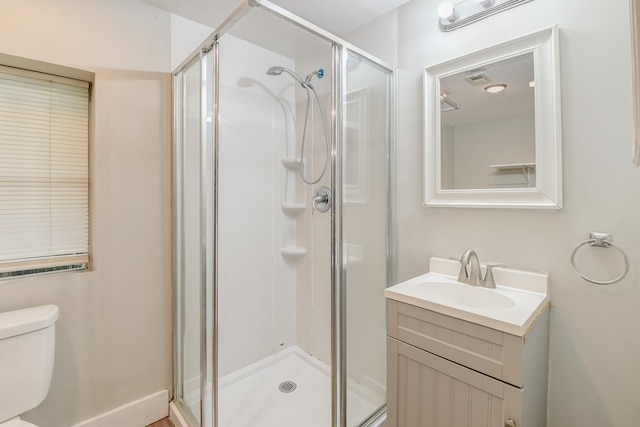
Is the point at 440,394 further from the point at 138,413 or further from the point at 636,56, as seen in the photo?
the point at 138,413

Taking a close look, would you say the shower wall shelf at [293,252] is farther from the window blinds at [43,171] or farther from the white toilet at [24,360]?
the white toilet at [24,360]

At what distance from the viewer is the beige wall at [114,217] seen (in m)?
1.43

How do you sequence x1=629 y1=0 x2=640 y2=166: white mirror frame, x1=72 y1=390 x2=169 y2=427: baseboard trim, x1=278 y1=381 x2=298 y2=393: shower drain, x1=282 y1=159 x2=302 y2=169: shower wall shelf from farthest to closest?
x1=282 y1=159 x2=302 y2=169: shower wall shelf, x1=278 y1=381 x2=298 y2=393: shower drain, x1=72 y1=390 x2=169 y2=427: baseboard trim, x1=629 y1=0 x2=640 y2=166: white mirror frame

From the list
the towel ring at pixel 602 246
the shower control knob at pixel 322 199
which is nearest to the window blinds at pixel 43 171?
the shower control knob at pixel 322 199

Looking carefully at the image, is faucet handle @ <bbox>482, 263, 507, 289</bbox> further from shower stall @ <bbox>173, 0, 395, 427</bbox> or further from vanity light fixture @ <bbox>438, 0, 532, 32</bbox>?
vanity light fixture @ <bbox>438, 0, 532, 32</bbox>

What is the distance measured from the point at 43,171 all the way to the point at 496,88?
7.53 ft

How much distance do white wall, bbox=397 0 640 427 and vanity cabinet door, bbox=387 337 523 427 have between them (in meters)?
0.49

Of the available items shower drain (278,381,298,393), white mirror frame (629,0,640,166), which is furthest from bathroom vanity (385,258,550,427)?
shower drain (278,381,298,393)

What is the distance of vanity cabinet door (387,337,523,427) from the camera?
97cm

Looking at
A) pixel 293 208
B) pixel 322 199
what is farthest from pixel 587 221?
pixel 293 208

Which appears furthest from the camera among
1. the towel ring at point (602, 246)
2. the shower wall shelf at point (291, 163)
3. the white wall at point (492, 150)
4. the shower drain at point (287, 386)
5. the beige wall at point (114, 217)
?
the shower wall shelf at point (291, 163)

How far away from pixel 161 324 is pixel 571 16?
2.51m

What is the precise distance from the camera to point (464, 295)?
137 centimetres

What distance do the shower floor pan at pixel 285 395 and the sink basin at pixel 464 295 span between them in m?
0.64
